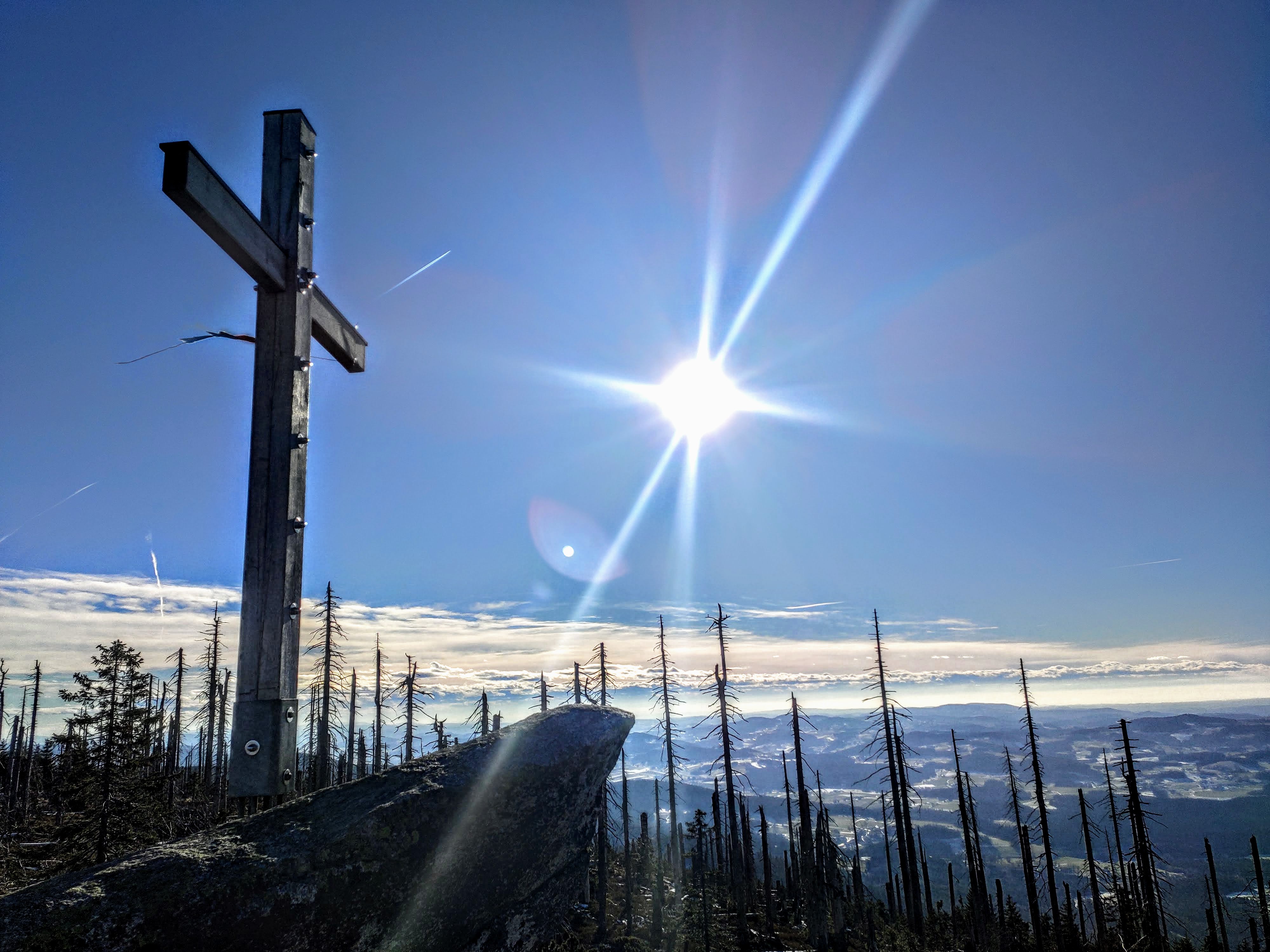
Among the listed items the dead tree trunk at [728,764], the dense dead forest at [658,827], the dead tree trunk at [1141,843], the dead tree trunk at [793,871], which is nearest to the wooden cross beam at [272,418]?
the dense dead forest at [658,827]

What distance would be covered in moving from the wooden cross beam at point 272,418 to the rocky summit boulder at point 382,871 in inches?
13.3

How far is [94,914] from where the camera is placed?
2.77 metres

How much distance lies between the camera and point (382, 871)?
3.42m

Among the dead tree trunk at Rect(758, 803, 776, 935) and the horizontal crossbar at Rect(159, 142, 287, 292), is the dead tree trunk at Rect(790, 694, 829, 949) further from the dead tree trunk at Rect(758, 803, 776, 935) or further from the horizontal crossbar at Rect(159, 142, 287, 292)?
the horizontal crossbar at Rect(159, 142, 287, 292)

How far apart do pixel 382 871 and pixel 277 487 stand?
1.97m

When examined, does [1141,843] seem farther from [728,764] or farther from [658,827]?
[658,827]

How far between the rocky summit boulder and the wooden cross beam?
1.10ft

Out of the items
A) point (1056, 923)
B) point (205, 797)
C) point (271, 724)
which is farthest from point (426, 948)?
point (1056, 923)

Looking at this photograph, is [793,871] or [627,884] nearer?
[627,884]

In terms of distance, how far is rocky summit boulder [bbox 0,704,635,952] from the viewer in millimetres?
2844

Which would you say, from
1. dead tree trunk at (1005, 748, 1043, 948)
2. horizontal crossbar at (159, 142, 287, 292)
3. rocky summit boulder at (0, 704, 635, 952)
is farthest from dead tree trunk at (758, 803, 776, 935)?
horizontal crossbar at (159, 142, 287, 292)

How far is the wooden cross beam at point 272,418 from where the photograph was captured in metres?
3.30

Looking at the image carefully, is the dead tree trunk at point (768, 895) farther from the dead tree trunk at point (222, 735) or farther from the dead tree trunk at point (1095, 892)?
the dead tree trunk at point (222, 735)

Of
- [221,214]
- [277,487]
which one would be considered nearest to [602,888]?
[277,487]
